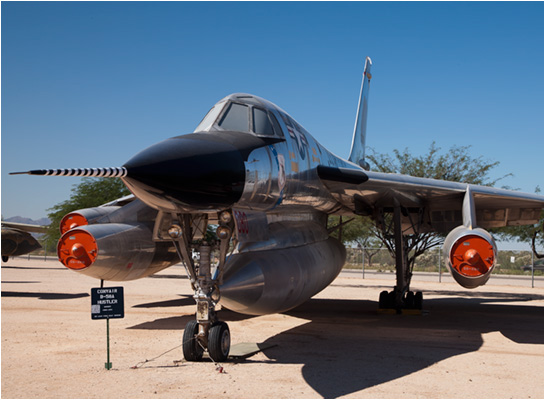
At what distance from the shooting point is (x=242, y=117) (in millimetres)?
8062

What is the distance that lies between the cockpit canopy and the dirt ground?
3253 mm

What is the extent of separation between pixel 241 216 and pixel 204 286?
3.50 feet

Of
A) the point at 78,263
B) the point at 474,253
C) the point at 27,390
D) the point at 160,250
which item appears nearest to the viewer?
the point at 27,390

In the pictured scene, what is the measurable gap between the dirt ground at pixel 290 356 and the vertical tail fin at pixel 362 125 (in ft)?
20.5

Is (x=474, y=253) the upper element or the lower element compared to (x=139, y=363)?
upper

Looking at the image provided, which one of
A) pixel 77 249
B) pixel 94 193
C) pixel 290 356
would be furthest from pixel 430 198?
pixel 94 193

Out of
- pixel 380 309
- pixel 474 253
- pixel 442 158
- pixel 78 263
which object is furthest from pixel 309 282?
pixel 442 158

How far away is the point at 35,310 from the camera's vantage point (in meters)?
13.7

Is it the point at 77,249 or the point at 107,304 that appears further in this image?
the point at 77,249

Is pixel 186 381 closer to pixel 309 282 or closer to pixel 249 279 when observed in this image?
pixel 249 279

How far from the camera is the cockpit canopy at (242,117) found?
7918 millimetres

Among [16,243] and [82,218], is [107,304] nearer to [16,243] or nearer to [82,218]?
[82,218]

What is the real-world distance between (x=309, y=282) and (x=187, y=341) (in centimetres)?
230

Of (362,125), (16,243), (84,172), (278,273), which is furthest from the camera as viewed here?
(16,243)
